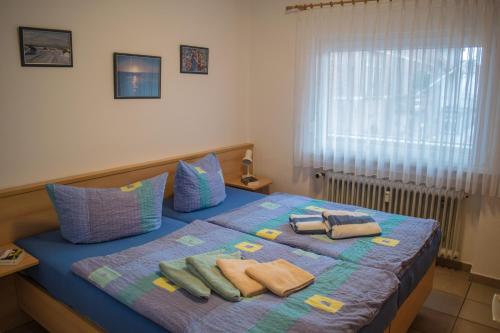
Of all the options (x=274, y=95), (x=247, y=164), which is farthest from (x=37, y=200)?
(x=274, y=95)

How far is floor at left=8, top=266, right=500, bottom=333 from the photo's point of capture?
2.65 meters

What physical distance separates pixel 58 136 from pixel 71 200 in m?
0.50

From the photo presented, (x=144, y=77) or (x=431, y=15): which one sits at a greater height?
(x=431, y=15)

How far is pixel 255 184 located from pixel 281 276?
80.7 inches

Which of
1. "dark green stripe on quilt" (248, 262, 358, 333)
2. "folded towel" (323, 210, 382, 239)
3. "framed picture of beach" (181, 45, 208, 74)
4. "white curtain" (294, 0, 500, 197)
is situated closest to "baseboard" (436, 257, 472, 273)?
"white curtain" (294, 0, 500, 197)

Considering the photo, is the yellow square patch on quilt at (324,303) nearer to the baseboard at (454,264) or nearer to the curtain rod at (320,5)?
the baseboard at (454,264)

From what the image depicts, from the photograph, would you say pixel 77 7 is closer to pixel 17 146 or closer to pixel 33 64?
pixel 33 64

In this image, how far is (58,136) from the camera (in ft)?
8.83

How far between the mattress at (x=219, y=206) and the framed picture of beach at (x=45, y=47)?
125 cm

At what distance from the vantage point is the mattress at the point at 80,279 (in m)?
1.80

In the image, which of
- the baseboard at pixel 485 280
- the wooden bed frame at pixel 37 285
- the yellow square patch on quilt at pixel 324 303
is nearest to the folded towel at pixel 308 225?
the wooden bed frame at pixel 37 285

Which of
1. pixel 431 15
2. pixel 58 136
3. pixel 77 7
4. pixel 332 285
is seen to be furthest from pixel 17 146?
pixel 431 15

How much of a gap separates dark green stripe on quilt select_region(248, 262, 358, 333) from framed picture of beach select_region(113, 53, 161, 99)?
197 centimetres

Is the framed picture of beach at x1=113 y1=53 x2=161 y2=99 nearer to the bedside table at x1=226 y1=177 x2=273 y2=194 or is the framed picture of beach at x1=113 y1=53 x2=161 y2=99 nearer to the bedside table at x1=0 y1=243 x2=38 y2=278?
the bedside table at x1=226 y1=177 x2=273 y2=194
